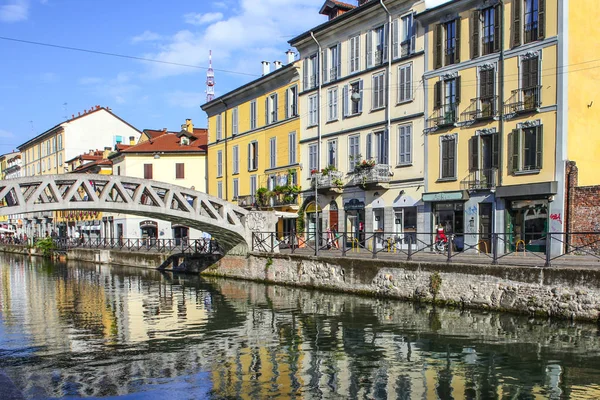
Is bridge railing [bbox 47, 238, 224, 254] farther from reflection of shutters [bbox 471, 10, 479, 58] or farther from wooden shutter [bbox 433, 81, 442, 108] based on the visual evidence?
reflection of shutters [bbox 471, 10, 479, 58]

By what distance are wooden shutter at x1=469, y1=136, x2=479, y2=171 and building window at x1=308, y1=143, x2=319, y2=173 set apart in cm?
1171

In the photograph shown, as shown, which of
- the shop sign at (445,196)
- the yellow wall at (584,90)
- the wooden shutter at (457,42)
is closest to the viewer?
the yellow wall at (584,90)

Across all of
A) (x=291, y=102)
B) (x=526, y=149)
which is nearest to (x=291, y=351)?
(x=526, y=149)

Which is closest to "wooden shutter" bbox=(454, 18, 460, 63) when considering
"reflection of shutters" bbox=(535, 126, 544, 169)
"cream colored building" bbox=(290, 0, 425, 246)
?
"cream colored building" bbox=(290, 0, 425, 246)

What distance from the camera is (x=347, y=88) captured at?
3509 centimetres

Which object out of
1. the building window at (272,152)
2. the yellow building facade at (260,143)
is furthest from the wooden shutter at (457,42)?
the building window at (272,152)

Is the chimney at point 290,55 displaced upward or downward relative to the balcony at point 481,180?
upward

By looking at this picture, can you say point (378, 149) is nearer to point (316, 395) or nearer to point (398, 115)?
point (398, 115)

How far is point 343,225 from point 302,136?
678 centimetres

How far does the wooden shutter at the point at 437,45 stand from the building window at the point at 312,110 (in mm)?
9708

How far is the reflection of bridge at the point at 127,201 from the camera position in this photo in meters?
23.4

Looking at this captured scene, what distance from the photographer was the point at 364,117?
33781mm

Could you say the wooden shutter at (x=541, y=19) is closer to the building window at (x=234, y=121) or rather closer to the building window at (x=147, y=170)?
the building window at (x=234, y=121)

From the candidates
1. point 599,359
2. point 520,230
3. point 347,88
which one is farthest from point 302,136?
point 599,359
